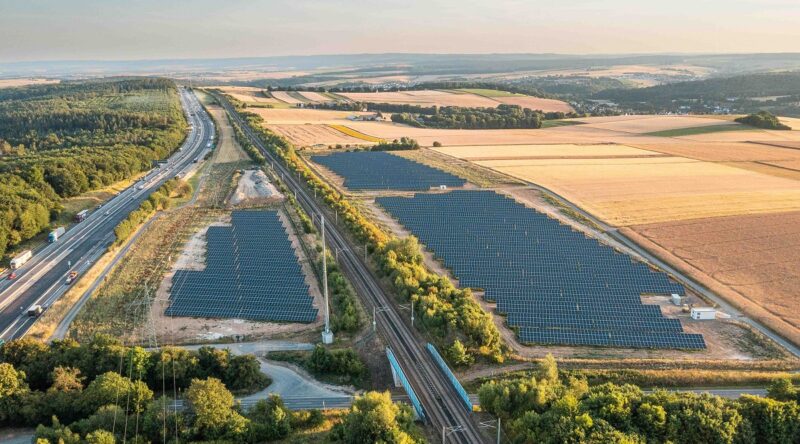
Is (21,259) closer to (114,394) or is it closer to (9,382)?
(9,382)

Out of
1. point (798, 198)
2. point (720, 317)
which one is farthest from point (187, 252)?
point (798, 198)

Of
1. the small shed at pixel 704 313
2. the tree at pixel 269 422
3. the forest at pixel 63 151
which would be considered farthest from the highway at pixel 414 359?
the forest at pixel 63 151

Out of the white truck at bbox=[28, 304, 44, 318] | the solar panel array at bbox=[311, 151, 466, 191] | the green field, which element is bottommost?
Answer: the white truck at bbox=[28, 304, 44, 318]

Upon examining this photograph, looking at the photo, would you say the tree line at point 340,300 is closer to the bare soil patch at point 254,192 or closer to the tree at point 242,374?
the tree at point 242,374

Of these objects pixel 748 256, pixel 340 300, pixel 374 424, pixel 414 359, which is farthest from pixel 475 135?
pixel 374 424

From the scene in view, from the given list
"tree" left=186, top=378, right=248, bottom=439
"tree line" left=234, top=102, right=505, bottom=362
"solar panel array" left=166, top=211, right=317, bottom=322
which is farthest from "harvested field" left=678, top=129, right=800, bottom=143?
"tree" left=186, top=378, right=248, bottom=439

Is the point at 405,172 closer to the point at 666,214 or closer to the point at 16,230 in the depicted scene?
the point at 666,214

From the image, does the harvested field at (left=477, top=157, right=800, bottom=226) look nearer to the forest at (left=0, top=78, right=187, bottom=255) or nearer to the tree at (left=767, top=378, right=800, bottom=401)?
the tree at (left=767, top=378, right=800, bottom=401)
